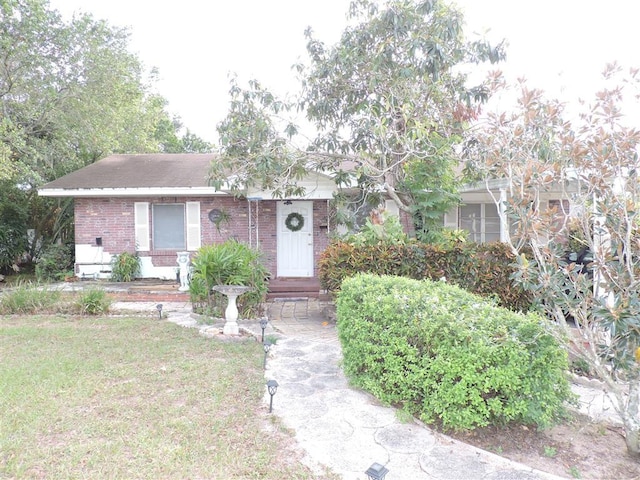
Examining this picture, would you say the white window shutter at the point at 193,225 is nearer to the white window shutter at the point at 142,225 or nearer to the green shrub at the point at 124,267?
the white window shutter at the point at 142,225

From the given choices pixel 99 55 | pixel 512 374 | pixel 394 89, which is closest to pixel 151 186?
pixel 99 55

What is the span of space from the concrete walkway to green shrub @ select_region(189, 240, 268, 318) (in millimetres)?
2070

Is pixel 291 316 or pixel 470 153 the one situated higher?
pixel 470 153

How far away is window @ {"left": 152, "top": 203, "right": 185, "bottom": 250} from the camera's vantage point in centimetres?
1141

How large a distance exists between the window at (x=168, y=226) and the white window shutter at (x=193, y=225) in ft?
0.78

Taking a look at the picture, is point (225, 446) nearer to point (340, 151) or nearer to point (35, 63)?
point (340, 151)

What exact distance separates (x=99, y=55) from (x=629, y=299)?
524 inches

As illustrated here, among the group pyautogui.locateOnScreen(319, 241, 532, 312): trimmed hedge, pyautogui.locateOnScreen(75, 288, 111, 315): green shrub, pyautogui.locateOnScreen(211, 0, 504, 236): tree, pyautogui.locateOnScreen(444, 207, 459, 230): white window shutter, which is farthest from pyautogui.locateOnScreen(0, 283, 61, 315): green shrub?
pyautogui.locateOnScreen(444, 207, 459, 230): white window shutter

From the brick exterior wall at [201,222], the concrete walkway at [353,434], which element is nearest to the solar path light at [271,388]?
the concrete walkway at [353,434]

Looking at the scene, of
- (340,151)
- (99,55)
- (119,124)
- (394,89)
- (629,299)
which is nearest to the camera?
(629,299)

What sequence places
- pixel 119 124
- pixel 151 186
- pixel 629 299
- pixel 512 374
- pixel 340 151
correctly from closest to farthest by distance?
pixel 629 299, pixel 512 374, pixel 340 151, pixel 151 186, pixel 119 124

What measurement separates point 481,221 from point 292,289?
5.74m

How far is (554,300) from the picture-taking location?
10.5 ft

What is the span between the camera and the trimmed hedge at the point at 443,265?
6.83m
